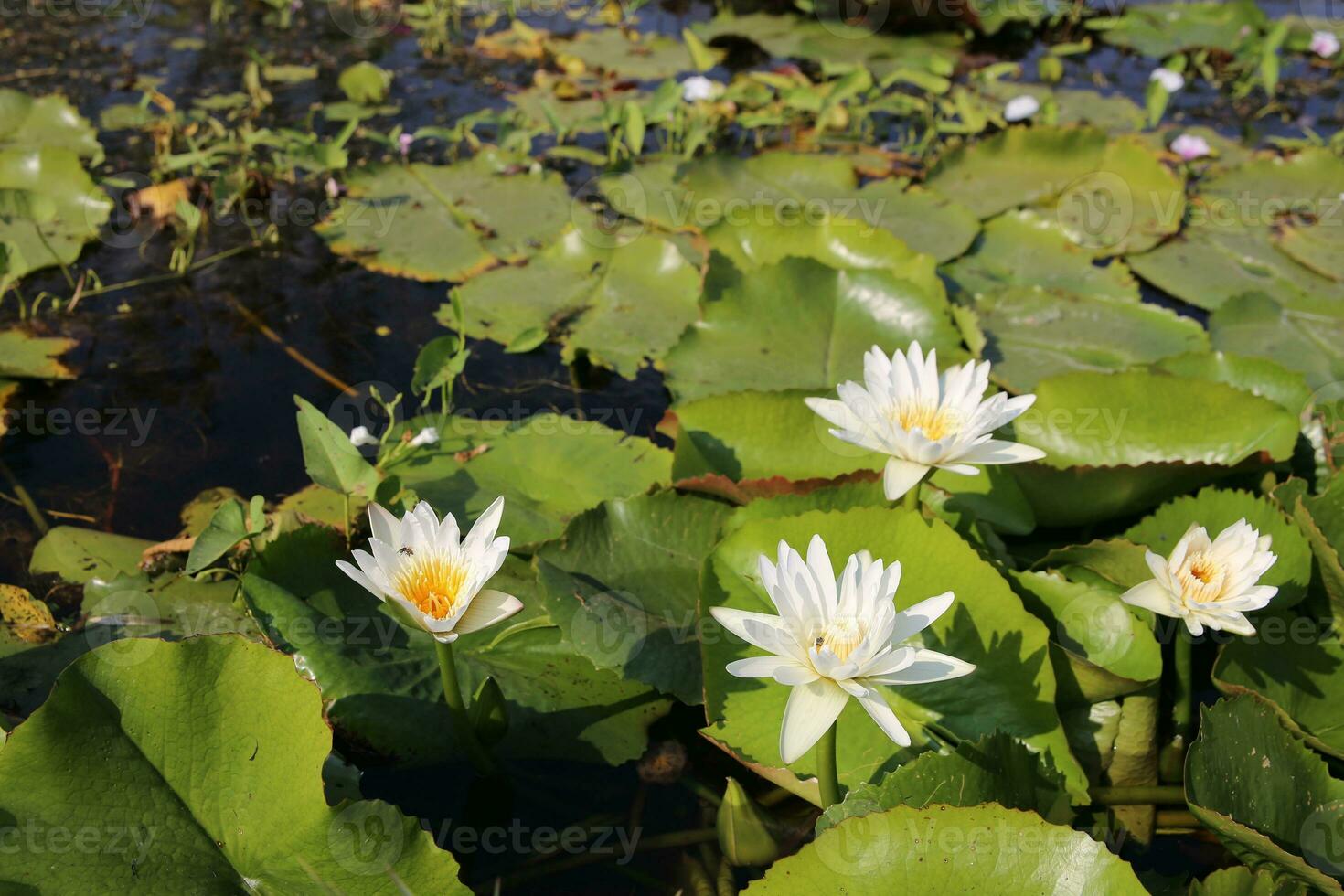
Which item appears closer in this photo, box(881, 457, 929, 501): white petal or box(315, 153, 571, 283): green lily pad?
box(881, 457, 929, 501): white petal

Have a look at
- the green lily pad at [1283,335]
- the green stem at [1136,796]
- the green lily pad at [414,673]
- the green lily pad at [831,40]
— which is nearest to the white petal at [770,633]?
the green lily pad at [414,673]

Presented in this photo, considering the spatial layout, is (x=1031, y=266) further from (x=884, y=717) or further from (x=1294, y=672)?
(x=884, y=717)

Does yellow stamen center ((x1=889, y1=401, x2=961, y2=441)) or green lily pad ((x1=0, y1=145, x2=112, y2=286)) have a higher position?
yellow stamen center ((x1=889, y1=401, x2=961, y2=441))

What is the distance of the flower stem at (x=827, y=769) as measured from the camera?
1.56 metres

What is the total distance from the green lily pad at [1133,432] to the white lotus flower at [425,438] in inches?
58.0

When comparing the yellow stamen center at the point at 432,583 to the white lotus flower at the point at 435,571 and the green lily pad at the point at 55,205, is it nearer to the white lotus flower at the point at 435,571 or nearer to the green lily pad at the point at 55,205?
the white lotus flower at the point at 435,571

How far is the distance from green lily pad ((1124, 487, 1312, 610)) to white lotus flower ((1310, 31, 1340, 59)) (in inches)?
203

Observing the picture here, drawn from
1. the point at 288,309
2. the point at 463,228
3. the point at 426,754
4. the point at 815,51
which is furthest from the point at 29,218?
the point at 815,51

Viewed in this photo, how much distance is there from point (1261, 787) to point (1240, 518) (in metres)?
0.52

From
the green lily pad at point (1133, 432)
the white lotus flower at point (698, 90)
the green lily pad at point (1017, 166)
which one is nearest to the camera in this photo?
the green lily pad at point (1133, 432)

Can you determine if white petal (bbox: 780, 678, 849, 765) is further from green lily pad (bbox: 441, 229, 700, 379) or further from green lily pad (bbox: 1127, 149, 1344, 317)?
green lily pad (bbox: 1127, 149, 1344, 317)

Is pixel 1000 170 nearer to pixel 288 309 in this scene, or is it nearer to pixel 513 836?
pixel 288 309

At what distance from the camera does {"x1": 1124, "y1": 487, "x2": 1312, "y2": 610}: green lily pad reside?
198 centimetres

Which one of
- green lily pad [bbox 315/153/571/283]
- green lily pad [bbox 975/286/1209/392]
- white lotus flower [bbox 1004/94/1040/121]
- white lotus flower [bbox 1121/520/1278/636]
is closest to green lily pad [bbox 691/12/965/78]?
white lotus flower [bbox 1004/94/1040/121]
